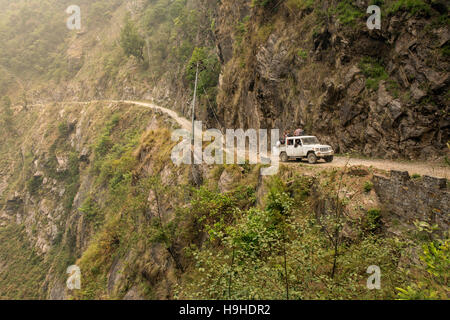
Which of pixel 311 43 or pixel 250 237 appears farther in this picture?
pixel 311 43

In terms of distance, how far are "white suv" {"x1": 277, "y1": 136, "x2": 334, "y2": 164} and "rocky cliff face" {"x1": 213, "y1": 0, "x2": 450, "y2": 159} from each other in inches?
74.7

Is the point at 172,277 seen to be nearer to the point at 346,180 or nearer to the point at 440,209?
the point at 346,180

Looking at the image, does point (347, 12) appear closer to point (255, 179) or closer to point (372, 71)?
point (372, 71)

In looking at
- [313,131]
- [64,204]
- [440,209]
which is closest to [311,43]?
[313,131]

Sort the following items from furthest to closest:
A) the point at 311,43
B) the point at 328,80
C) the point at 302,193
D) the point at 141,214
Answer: the point at 141,214
the point at 311,43
the point at 328,80
the point at 302,193

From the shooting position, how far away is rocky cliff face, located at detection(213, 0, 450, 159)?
11.1m

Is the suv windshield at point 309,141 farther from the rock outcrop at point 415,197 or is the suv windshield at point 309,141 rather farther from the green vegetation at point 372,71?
the rock outcrop at point 415,197

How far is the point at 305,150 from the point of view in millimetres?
14188

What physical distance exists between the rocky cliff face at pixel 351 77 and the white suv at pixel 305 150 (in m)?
1.90

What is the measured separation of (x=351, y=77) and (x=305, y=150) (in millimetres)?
5252

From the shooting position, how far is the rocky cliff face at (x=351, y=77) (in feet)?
36.3

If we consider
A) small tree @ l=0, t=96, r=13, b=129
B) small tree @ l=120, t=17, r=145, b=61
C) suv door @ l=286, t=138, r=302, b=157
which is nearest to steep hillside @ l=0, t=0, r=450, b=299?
small tree @ l=120, t=17, r=145, b=61

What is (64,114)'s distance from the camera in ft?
195

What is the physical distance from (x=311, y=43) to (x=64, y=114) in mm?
62410
